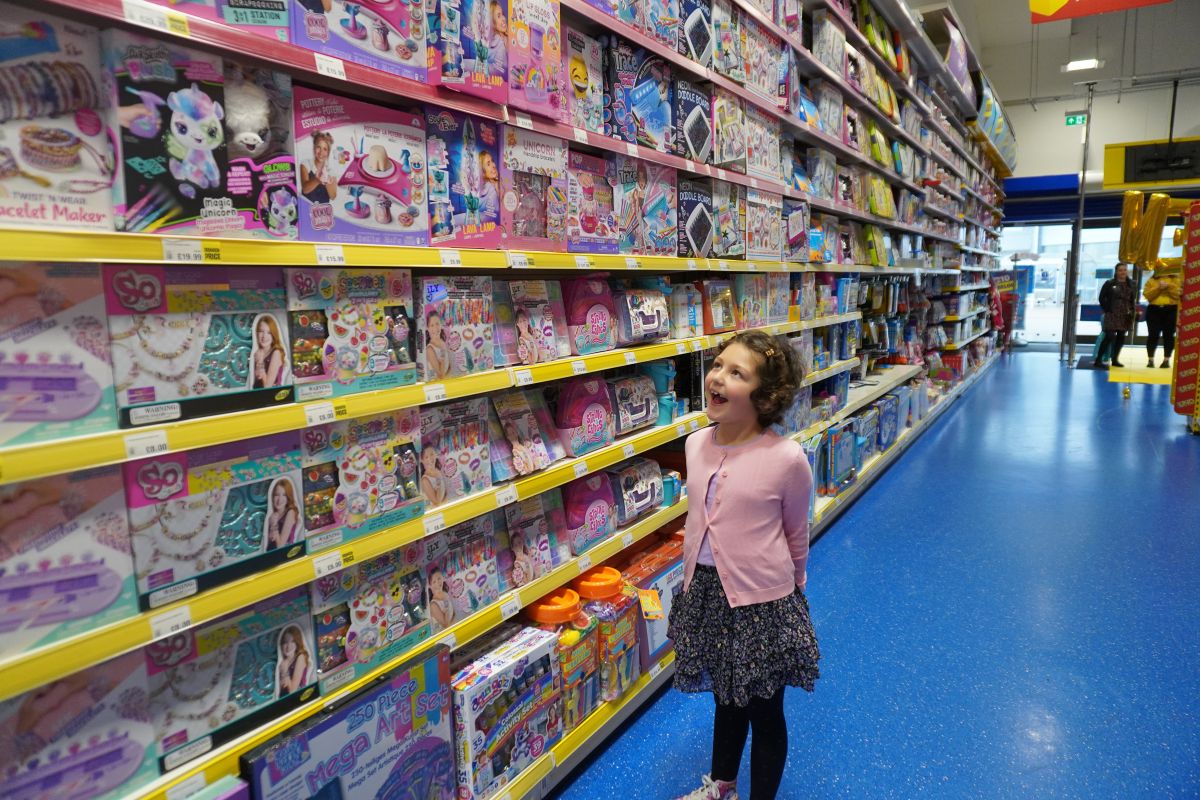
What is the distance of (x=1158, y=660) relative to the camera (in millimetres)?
2857

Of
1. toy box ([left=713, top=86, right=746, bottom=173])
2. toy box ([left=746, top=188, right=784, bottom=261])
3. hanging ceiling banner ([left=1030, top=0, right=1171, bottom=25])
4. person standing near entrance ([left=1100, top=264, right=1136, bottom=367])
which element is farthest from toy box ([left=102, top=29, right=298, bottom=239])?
person standing near entrance ([left=1100, top=264, right=1136, bottom=367])

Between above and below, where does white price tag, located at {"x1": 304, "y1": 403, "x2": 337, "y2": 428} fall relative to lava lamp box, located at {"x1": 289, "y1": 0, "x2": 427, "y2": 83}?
below

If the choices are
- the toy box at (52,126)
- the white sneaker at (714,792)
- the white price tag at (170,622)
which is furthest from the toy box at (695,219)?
the white price tag at (170,622)

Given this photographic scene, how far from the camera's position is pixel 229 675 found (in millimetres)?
1362

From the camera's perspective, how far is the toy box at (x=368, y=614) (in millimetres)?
1532

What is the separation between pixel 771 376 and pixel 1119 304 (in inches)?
480

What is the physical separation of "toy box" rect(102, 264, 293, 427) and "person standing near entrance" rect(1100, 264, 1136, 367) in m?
13.2

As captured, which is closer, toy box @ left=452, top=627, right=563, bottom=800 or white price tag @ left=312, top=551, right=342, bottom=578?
white price tag @ left=312, top=551, right=342, bottom=578

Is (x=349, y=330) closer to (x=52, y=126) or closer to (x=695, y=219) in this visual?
(x=52, y=126)

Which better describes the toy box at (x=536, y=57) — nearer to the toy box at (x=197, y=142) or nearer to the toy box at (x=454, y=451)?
the toy box at (x=197, y=142)

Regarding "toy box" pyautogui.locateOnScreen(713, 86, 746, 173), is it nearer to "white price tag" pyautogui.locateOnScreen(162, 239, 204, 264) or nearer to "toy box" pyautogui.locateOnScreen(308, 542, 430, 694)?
"toy box" pyautogui.locateOnScreen(308, 542, 430, 694)

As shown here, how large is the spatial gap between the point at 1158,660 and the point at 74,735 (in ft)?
12.0

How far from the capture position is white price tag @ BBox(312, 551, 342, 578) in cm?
145

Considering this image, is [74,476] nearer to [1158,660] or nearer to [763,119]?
[763,119]
